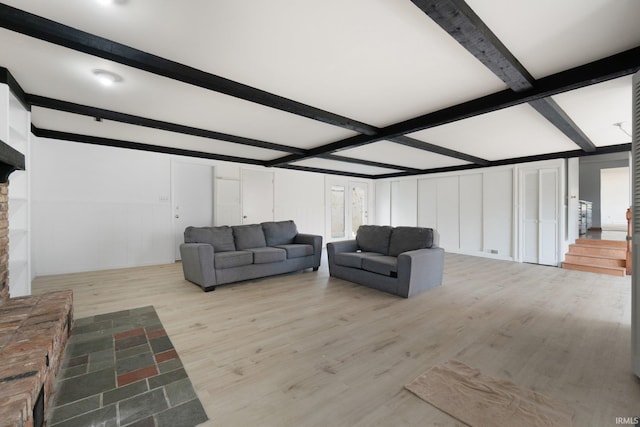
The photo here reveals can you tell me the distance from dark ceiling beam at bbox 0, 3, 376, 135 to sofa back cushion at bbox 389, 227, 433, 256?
2.44 metres

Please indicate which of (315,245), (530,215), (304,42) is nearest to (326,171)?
(315,245)

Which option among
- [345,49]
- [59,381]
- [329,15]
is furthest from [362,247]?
[59,381]

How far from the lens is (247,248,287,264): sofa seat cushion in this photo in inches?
169

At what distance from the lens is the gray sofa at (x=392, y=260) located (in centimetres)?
359

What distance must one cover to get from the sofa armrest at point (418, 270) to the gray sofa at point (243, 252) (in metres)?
1.87

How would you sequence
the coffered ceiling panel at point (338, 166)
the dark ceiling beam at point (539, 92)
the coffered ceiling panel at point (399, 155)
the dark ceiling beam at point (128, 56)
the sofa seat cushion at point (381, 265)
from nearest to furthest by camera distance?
the dark ceiling beam at point (128, 56) → the dark ceiling beam at point (539, 92) → the sofa seat cushion at point (381, 265) → the coffered ceiling panel at point (399, 155) → the coffered ceiling panel at point (338, 166)

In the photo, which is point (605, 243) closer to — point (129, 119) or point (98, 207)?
point (129, 119)

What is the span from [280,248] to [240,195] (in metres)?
2.55

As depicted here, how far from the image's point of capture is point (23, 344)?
5.00 ft

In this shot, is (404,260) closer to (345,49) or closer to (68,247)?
(345,49)

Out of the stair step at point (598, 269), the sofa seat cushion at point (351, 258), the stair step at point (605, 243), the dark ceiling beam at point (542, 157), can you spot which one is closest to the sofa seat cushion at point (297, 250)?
the sofa seat cushion at point (351, 258)

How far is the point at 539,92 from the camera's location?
269 cm

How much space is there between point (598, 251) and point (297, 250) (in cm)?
606

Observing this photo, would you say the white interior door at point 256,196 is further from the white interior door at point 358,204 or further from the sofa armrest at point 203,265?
the white interior door at point 358,204
